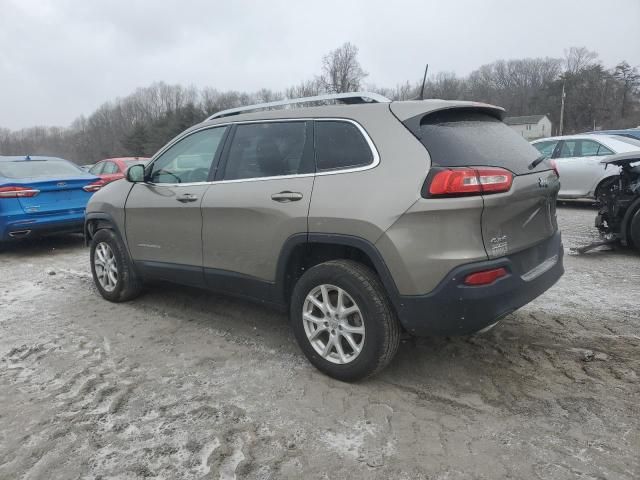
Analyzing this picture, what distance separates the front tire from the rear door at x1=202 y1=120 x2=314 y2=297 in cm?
35

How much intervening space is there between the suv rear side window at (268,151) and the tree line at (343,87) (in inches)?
1996

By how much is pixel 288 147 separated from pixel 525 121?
255ft

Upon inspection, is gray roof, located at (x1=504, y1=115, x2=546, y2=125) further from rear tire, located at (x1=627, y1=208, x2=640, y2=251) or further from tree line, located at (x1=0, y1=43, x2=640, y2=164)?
rear tire, located at (x1=627, y1=208, x2=640, y2=251)

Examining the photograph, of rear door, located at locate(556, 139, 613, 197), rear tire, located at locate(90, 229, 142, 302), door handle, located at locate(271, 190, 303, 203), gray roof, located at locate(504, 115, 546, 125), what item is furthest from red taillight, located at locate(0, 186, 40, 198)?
gray roof, located at locate(504, 115, 546, 125)

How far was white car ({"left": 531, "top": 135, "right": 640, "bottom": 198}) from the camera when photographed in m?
9.54

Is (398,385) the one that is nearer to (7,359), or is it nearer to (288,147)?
(288,147)

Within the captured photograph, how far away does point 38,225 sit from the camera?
706cm

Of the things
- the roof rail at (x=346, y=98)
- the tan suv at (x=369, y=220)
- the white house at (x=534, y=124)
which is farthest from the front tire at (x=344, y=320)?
the white house at (x=534, y=124)

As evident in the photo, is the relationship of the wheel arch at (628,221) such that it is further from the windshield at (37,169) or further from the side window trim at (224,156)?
the windshield at (37,169)

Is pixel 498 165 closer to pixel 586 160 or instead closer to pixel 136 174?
pixel 136 174

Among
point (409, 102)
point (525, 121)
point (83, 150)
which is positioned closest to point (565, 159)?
point (409, 102)

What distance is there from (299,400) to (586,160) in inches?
358

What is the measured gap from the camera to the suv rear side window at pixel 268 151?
3312mm

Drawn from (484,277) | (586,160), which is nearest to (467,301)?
(484,277)
